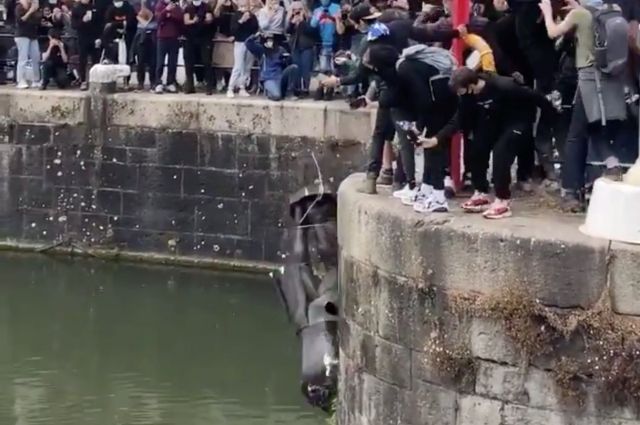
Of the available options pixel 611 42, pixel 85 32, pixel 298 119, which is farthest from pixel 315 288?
pixel 85 32

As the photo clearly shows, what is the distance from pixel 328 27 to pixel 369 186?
677 centimetres

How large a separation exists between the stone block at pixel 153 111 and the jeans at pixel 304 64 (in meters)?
1.10

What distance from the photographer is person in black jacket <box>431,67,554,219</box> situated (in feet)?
22.6

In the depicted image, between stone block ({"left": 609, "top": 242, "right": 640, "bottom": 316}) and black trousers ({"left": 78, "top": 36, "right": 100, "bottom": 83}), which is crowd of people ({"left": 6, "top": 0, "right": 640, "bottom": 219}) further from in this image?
black trousers ({"left": 78, "top": 36, "right": 100, "bottom": 83})

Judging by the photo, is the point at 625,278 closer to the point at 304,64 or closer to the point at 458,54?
the point at 458,54

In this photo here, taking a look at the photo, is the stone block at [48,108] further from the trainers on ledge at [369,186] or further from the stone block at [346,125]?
the trainers on ledge at [369,186]

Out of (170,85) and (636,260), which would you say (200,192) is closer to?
(170,85)

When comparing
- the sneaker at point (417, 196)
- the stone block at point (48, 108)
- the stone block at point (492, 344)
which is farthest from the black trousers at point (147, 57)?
the stone block at point (492, 344)

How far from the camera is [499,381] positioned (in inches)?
250

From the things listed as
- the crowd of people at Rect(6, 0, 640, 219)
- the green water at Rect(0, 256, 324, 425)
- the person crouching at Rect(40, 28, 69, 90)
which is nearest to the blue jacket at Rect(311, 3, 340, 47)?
A: the green water at Rect(0, 256, 324, 425)

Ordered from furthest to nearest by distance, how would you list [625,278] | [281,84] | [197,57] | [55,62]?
1. [55,62]
2. [197,57]
3. [281,84]
4. [625,278]

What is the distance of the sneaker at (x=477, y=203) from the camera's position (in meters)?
6.89

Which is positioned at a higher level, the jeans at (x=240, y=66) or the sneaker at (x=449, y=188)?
the jeans at (x=240, y=66)

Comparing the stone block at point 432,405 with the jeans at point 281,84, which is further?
the jeans at point 281,84
